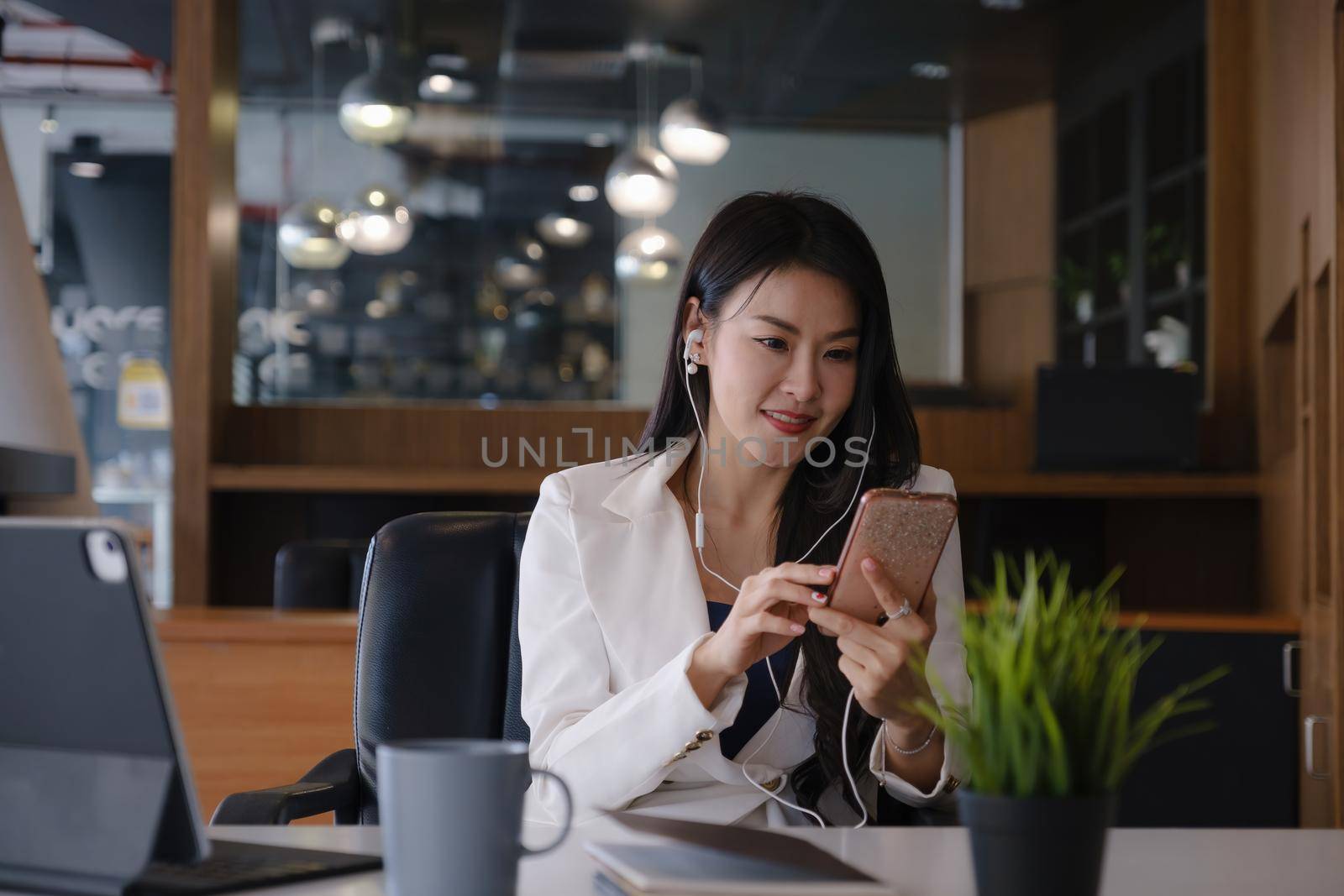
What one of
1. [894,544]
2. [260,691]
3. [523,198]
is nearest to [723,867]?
[894,544]

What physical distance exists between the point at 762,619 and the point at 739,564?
0.47 metres

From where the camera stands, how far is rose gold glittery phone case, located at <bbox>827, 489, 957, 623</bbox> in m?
0.98

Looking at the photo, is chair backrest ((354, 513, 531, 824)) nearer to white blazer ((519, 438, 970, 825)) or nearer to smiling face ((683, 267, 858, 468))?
white blazer ((519, 438, 970, 825))

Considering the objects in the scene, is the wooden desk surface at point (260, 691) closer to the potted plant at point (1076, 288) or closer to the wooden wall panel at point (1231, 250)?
the wooden wall panel at point (1231, 250)

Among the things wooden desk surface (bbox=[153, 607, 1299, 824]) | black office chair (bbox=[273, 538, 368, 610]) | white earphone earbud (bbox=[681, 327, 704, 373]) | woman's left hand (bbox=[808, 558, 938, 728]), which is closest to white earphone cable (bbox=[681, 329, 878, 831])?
white earphone earbud (bbox=[681, 327, 704, 373])

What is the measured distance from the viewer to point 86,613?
72cm

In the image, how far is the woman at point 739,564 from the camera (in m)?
1.23

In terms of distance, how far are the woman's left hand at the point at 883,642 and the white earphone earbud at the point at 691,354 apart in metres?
0.56

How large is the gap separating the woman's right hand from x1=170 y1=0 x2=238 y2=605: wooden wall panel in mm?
3478

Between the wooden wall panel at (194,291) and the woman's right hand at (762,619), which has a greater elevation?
the wooden wall panel at (194,291)

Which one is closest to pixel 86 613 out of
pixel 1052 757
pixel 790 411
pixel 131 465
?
pixel 1052 757

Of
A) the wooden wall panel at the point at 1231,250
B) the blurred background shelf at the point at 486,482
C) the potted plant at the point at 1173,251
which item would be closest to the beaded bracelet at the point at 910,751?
the blurred background shelf at the point at 486,482

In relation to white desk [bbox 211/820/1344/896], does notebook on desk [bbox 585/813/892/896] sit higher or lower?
higher

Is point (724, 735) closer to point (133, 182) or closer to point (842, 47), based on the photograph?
point (842, 47)
